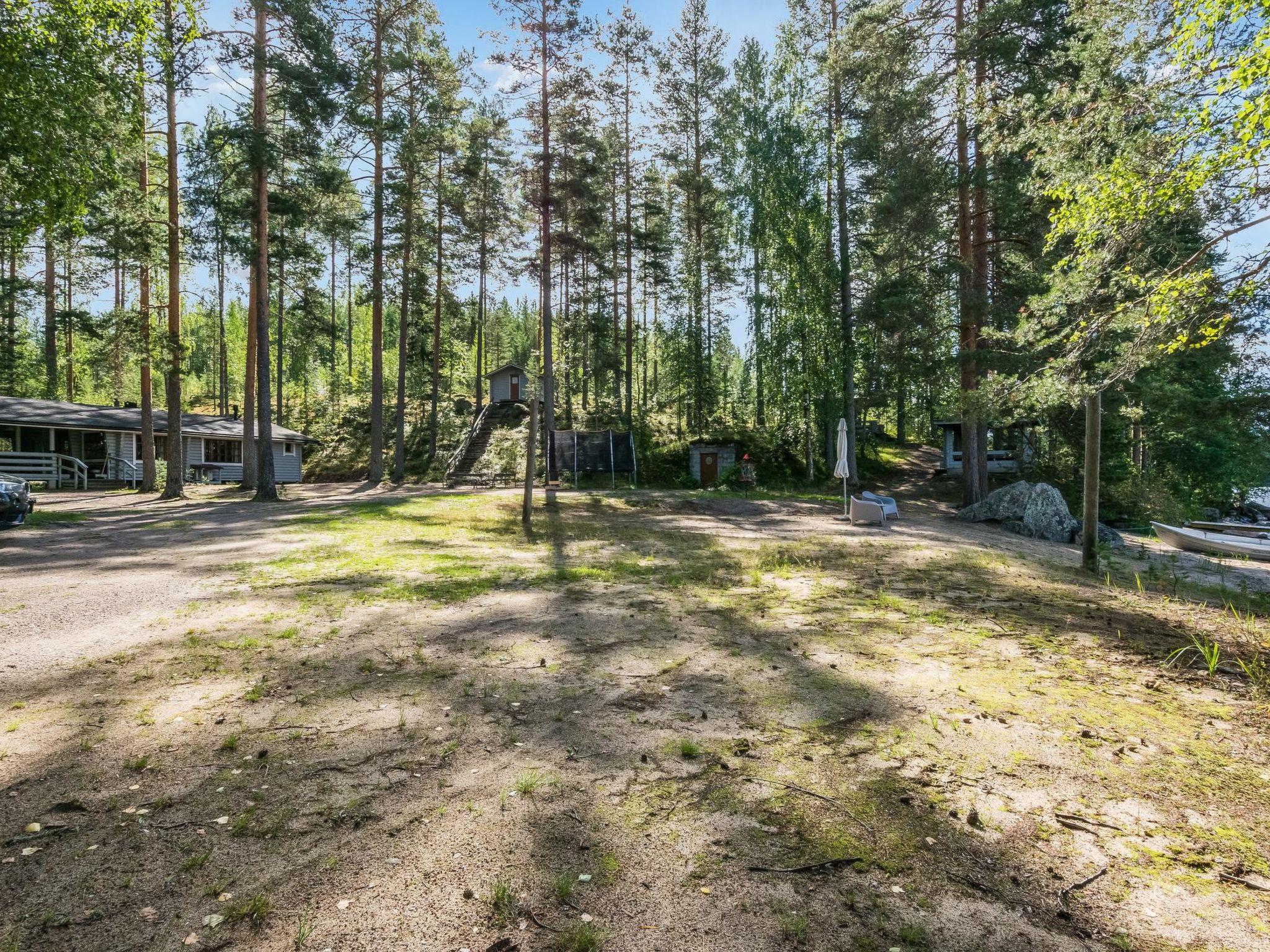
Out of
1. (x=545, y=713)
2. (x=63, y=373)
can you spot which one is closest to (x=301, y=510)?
(x=545, y=713)

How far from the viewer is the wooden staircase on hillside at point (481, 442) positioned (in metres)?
22.5

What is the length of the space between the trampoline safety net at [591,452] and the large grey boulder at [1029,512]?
1073cm

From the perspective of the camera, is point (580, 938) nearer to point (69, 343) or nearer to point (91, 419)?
point (91, 419)

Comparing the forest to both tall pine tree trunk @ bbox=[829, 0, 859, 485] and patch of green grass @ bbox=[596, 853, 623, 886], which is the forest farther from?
patch of green grass @ bbox=[596, 853, 623, 886]

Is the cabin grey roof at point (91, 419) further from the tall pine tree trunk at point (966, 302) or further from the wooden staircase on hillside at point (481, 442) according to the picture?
the tall pine tree trunk at point (966, 302)

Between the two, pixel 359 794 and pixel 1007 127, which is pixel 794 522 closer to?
pixel 1007 127

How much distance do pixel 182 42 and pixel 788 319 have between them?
18931 millimetres

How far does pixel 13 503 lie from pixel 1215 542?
22614mm

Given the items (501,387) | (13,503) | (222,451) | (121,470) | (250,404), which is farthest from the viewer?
(501,387)

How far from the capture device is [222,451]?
29703mm

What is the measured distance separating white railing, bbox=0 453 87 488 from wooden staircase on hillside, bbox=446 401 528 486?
1326 cm

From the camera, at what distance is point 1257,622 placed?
5.66m

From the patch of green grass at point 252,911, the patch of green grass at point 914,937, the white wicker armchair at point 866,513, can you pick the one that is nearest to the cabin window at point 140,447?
the white wicker armchair at point 866,513

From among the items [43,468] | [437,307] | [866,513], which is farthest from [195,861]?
[43,468]
